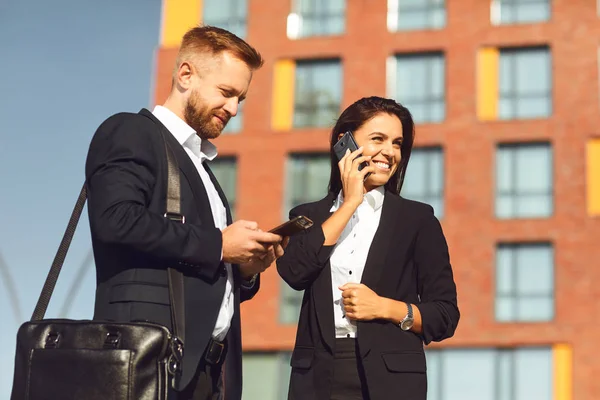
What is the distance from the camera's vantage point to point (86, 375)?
4.40 meters

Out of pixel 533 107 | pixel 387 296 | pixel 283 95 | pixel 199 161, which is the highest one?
pixel 283 95

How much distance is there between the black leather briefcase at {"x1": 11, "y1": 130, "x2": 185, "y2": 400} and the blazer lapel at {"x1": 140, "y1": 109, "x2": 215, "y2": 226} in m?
0.60

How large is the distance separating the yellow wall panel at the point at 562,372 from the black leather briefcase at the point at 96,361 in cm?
2912

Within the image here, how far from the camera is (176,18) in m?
37.8

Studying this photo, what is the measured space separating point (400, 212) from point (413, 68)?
29487 millimetres

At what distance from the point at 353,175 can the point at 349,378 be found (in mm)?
1048

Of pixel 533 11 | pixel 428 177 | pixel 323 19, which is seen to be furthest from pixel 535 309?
pixel 323 19

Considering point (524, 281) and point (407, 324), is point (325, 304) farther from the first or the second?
point (524, 281)

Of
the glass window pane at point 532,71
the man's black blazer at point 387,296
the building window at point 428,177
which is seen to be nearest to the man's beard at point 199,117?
the man's black blazer at point 387,296

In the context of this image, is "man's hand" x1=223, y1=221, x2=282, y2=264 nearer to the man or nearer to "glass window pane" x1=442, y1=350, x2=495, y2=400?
the man

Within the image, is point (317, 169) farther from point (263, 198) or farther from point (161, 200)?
point (161, 200)

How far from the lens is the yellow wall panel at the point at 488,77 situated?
3459 centimetres

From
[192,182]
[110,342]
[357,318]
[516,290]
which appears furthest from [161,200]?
[516,290]

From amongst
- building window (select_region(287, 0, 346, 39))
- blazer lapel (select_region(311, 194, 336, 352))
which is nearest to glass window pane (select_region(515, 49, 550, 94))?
building window (select_region(287, 0, 346, 39))
